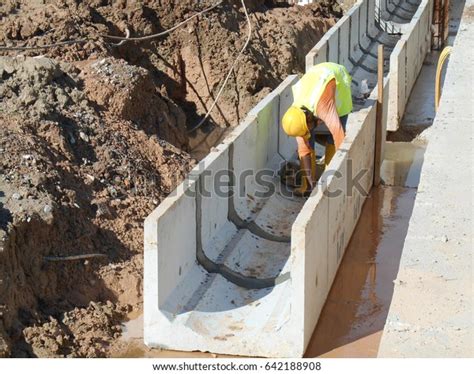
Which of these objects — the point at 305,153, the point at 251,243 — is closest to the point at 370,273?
the point at 251,243


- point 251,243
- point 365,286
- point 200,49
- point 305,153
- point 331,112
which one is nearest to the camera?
point 365,286

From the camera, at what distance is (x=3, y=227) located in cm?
848

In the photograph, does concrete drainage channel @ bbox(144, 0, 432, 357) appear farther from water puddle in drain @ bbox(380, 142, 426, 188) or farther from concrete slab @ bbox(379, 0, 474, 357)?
concrete slab @ bbox(379, 0, 474, 357)

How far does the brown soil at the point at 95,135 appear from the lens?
841 centimetres

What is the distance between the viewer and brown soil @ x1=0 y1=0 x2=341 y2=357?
8.41m

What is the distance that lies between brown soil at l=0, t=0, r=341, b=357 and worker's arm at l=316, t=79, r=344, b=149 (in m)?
2.05

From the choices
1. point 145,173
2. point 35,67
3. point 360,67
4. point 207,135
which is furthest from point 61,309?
point 360,67

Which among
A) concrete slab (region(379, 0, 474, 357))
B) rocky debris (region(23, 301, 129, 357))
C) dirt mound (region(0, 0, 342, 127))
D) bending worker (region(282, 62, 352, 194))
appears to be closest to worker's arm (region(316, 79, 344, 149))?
bending worker (region(282, 62, 352, 194))

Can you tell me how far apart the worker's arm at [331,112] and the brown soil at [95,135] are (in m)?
2.05

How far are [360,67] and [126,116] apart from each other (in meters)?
5.40

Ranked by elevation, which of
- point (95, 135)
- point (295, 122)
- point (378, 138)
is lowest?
point (378, 138)

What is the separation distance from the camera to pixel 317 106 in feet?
31.9

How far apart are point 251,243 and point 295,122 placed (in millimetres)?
1323

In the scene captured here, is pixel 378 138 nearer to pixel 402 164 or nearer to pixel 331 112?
pixel 402 164
